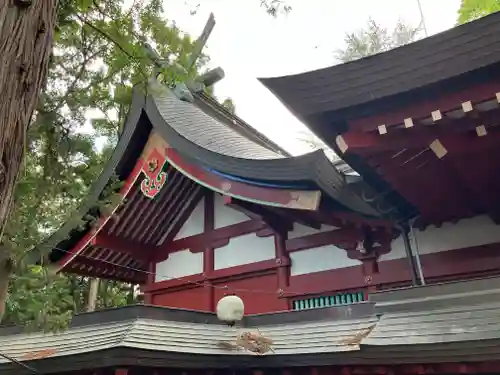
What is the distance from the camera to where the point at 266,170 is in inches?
209

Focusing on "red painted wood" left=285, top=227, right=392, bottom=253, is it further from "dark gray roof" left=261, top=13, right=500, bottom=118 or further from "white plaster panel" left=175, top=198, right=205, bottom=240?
"dark gray roof" left=261, top=13, right=500, bottom=118

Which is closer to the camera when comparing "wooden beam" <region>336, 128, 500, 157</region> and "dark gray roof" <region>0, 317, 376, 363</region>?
"wooden beam" <region>336, 128, 500, 157</region>

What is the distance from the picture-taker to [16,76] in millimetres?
1559

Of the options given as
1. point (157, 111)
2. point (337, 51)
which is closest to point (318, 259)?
point (157, 111)

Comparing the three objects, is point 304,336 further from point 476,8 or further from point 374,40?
point 374,40

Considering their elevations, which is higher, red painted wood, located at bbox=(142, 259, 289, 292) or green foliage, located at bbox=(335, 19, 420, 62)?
green foliage, located at bbox=(335, 19, 420, 62)

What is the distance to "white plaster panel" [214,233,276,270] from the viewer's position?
21.4ft

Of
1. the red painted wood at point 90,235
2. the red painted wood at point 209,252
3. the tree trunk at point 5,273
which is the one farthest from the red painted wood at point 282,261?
the tree trunk at point 5,273

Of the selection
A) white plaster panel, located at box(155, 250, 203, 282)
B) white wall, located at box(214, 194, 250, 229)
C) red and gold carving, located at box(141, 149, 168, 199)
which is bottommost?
white plaster panel, located at box(155, 250, 203, 282)

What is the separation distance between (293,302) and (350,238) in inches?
44.3

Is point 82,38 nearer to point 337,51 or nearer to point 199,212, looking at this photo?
point 199,212

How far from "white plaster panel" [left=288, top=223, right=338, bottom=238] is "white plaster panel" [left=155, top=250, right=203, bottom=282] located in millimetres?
1704

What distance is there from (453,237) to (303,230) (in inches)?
70.9

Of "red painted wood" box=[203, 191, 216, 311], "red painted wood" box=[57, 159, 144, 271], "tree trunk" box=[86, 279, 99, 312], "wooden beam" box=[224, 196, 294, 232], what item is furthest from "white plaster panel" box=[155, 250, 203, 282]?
"tree trunk" box=[86, 279, 99, 312]
